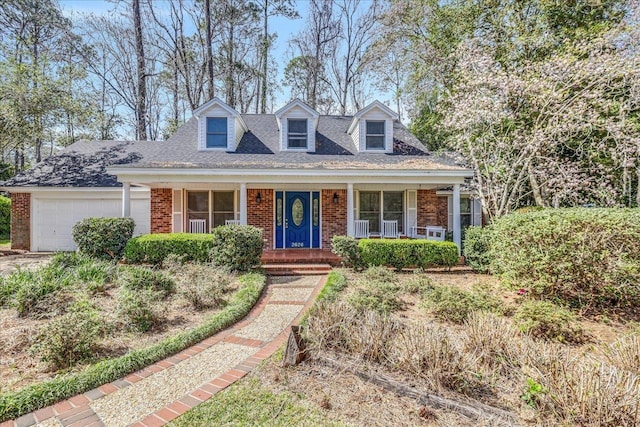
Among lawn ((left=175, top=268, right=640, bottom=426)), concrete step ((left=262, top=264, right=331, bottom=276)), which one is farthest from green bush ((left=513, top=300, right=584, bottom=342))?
concrete step ((left=262, top=264, right=331, bottom=276))

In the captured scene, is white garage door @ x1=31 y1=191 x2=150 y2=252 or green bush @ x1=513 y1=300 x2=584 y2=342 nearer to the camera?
green bush @ x1=513 y1=300 x2=584 y2=342

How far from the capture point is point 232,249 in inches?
328

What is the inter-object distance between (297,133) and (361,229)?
4748 mm

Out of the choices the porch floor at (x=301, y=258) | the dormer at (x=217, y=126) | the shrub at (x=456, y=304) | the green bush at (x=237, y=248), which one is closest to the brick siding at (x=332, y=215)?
the porch floor at (x=301, y=258)

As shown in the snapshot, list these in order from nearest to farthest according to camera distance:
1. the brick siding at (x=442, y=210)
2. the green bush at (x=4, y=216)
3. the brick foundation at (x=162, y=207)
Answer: the brick foundation at (x=162, y=207), the brick siding at (x=442, y=210), the green bush at (x=4, y=216)

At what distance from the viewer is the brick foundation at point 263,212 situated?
38.8 ft

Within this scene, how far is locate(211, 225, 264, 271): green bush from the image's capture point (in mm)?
8289

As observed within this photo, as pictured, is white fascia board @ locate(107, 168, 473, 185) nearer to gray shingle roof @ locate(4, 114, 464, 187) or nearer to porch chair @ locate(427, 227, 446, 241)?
gray shingle roof @ locate(4, 114, 464, 187)

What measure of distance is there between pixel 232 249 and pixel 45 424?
5.67m

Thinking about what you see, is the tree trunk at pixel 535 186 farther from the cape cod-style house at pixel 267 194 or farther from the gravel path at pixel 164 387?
the gravel path at pixel 164 387

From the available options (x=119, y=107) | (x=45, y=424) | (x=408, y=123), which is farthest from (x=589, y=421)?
(x=119, y=107)

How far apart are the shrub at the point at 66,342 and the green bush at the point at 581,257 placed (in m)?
7.51

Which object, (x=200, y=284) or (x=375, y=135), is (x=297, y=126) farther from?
(x=200, y=284)

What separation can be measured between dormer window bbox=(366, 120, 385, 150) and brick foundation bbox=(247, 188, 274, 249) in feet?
15.2
